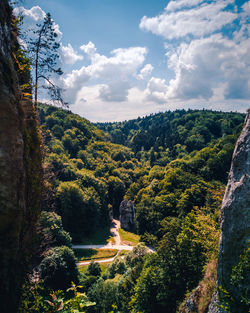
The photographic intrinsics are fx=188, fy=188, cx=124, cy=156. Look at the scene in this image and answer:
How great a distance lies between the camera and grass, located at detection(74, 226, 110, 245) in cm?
4488

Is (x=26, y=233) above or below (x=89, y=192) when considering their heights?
above

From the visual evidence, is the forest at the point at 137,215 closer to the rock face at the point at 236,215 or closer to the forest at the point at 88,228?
the forest at the point at 88,228

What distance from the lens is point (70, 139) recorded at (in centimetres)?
7512

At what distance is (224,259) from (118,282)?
1998cm

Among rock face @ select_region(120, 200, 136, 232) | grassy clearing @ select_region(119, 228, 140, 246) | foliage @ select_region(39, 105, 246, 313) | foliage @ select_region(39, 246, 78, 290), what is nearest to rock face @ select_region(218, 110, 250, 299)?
foliage @ select_region(39, 105, 246, 313)

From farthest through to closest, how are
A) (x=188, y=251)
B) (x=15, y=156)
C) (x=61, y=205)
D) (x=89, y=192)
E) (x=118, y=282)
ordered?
Answer: 1. (x=89, y=192)
2. (x=61, y=205)
3. (x=118, y=282)
4. (x=188, y=251)
5. (x=15, y=156)

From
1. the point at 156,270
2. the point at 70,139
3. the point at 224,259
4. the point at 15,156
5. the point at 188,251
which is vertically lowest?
the point at 156,270

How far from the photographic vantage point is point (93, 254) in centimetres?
3906

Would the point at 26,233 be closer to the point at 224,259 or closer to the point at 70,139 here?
the point at 224,259

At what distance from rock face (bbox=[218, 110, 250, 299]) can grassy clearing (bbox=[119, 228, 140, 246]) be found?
40.7 meters

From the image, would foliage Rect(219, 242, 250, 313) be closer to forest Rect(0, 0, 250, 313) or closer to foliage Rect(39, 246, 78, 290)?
forest Rect(0, 0, 250, 313)

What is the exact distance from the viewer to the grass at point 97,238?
147ft

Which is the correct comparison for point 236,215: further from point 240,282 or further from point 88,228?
point 88,228

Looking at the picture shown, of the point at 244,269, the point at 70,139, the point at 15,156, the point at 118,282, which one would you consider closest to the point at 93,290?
the point at 118,282
